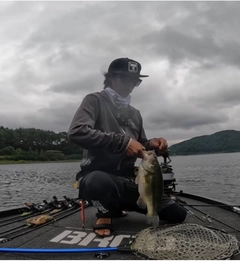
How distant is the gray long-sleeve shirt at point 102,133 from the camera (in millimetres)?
3479

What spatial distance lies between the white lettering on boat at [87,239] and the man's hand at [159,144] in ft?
4.14

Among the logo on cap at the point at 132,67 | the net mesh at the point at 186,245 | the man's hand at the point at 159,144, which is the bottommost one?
the net mesh at the point at 186,245

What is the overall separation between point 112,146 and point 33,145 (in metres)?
127

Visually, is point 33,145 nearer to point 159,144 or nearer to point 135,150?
point 159,144

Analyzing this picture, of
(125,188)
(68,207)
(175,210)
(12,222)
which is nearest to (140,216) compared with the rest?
(175,210)

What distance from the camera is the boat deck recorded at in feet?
9.30

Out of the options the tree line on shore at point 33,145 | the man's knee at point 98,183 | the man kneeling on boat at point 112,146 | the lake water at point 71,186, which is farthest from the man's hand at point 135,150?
the tree line on shore at point 33,145

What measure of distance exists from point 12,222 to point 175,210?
2520 mm

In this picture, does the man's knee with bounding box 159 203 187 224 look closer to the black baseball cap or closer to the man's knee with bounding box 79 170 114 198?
the man's knee with bounding box 79 170 114 198

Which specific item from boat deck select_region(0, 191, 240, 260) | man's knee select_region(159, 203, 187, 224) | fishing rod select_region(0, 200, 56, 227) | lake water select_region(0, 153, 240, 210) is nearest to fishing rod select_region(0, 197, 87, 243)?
boat deck select_region(0, 191, 240, 260)

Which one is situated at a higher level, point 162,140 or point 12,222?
Result: point 162,140

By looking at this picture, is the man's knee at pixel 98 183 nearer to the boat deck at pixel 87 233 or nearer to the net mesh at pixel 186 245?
the boat deck at pixel 87 233

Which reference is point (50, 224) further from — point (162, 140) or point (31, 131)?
point (31, 131)

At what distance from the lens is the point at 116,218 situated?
456 cm
